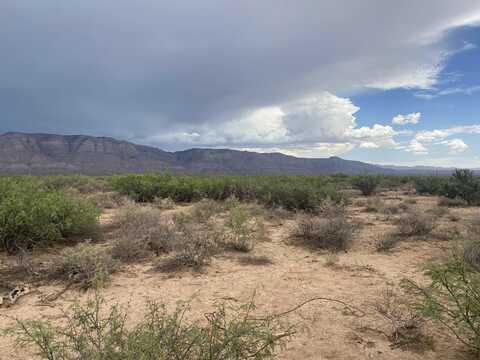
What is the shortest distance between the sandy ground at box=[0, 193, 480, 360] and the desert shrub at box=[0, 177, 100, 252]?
6.92ft

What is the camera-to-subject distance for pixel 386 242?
7.89 meters

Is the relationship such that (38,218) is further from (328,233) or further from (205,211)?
(328,233)

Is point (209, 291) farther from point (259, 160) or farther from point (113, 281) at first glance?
point (259, 160)

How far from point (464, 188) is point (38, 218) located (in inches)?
750

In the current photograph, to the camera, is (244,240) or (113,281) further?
(244,240)

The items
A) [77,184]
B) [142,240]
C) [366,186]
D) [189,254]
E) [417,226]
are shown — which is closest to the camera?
[189,254]

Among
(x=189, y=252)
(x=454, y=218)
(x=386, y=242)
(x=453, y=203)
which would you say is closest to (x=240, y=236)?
(x=189, y=252)

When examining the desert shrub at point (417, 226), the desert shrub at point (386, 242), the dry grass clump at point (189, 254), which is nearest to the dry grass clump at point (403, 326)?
the desert shrub at point (386, 242)

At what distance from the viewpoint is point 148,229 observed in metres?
7.63

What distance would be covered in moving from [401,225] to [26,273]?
9396 mm

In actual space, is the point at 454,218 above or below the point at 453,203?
below

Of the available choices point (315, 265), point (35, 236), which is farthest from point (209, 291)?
point (35, 236)

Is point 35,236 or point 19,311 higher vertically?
point 35,236

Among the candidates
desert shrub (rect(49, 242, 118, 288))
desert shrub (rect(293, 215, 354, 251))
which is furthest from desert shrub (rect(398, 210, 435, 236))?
desert shrub (rect(49, 242, 118, 288))
